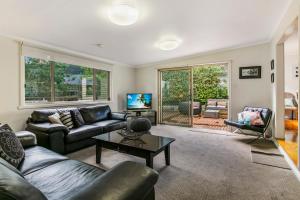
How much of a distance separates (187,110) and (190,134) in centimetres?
118

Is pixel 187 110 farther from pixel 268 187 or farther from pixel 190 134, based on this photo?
pixel 268 187

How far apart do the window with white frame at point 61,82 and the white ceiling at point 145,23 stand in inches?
22.6

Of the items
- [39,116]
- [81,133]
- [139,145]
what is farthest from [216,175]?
[39,116]

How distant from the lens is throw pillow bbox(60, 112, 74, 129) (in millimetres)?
3317

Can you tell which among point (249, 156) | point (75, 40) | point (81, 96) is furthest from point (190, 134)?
point (75, 40)

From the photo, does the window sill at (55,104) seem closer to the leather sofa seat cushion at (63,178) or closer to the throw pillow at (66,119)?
the throw pillow at (66,119)

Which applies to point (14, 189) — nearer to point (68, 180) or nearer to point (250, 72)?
point (68, 180)

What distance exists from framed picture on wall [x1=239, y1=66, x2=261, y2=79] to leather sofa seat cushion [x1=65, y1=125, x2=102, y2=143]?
407 cm

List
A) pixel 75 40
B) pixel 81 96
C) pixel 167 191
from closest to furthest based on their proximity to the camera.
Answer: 1. pixel 167 191
2. pixel 75 40
3. pixel 81 96

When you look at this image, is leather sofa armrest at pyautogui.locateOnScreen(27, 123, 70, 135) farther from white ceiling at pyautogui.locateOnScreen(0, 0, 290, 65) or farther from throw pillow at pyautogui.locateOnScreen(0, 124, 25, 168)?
white ceiling at pyautogui.locateOnScreen(0, 0, 290, 65)

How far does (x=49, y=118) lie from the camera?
317 cm

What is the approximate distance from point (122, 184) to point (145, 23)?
2736mm

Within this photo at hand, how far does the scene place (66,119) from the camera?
3367 millimetres

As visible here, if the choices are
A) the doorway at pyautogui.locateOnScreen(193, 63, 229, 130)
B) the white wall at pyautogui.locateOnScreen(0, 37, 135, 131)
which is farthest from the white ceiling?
the doorway at pyautogui.locateOnScreen(193, 63, 229, 130)
